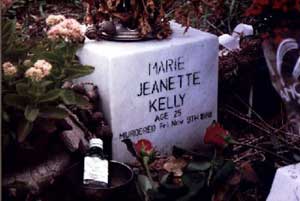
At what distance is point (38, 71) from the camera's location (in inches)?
112

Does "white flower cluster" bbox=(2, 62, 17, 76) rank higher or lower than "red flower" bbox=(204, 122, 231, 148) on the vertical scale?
higher

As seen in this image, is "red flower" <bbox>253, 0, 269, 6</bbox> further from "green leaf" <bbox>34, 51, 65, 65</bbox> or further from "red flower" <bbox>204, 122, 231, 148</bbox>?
"green leaf" <bbox>34, 51, 65, 65</bbox>

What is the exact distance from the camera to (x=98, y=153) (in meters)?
3.10

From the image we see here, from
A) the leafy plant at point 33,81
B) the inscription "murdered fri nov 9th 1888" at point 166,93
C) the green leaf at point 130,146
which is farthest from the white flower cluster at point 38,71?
the inscription "murdered fri nov 9th 1888" at point 166,93

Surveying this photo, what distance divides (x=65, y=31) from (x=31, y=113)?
0.52 m

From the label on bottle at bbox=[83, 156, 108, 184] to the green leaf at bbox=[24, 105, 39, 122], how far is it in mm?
321

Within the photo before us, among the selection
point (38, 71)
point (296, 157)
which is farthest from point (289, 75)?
point (38, 71)

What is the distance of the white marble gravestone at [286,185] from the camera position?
9.41 feet

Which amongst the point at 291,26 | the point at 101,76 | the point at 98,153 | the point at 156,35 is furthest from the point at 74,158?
the point at 291,26

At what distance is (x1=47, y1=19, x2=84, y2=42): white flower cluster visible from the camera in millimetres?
3232

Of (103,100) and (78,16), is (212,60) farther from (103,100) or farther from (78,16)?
(78,16)

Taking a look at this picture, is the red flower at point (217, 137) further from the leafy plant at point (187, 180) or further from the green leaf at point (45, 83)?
the green leaf at point (45, 83)

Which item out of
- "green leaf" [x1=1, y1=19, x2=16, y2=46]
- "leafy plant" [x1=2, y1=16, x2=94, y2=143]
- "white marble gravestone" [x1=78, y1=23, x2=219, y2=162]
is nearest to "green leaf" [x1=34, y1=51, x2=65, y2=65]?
"leafy plant" [x1=2, y1=16, x2=94, y2=143]

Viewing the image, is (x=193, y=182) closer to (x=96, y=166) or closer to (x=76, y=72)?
(x=96, y=166)
